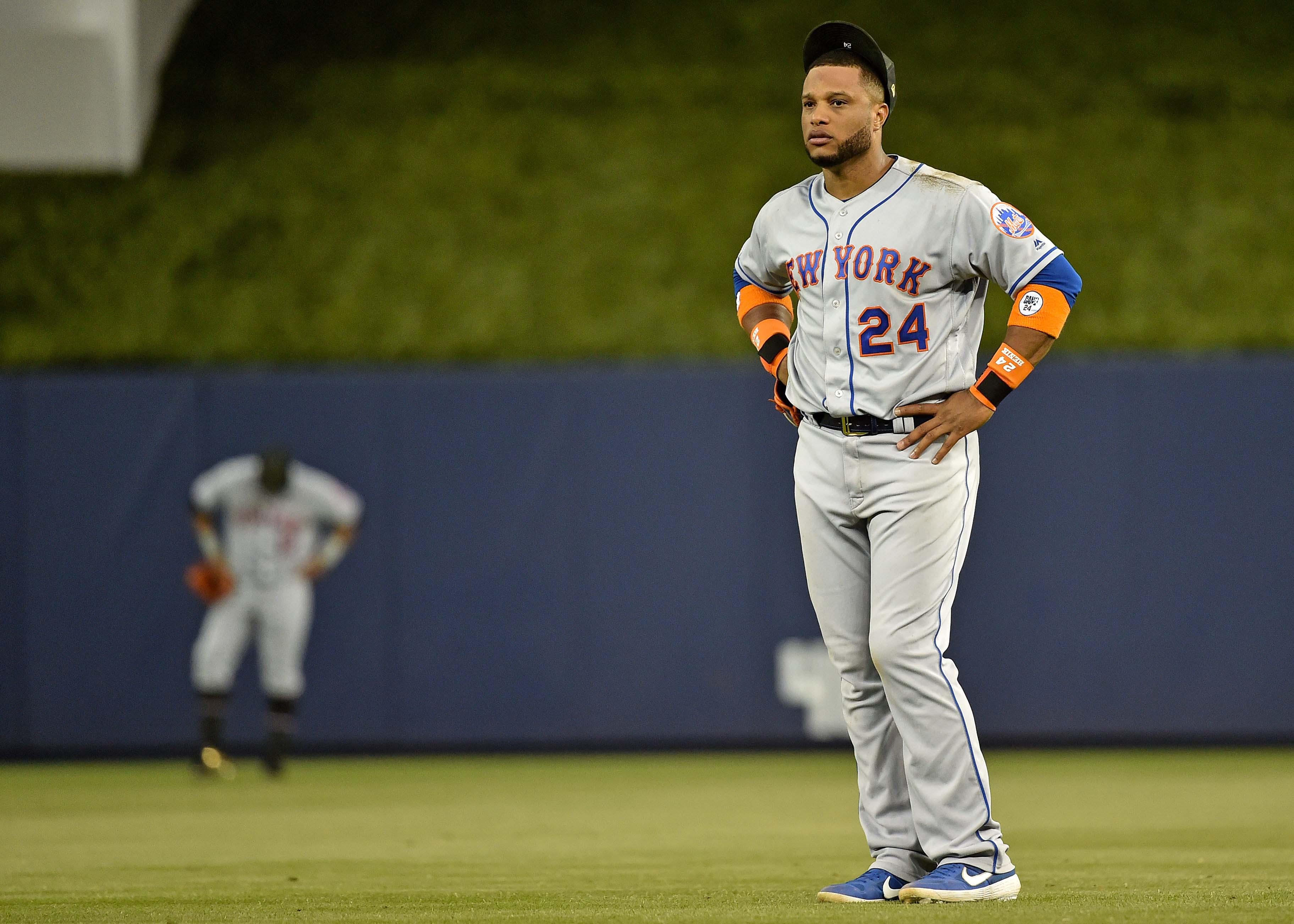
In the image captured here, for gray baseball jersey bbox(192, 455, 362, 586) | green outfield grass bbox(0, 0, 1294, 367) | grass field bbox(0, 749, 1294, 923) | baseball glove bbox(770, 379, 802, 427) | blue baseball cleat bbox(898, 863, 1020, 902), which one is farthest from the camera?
green outfield grass bbox(0, 0, 1294, 367)

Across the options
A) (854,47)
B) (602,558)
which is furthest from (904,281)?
(602,558)

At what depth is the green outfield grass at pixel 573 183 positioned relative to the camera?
11805mm

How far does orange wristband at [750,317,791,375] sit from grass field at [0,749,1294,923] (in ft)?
4.31

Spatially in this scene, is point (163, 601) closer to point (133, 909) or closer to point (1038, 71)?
point (133, 909)

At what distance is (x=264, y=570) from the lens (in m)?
10.0

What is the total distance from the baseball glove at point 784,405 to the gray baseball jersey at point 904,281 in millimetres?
117

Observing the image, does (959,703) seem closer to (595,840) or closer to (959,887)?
(959,887)

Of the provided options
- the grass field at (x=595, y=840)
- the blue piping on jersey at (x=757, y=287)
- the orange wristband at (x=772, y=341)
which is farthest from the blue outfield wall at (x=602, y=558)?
the orange wristband at (x=772, y=341)

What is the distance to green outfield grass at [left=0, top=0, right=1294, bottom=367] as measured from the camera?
11.8m

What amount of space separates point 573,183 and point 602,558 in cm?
325

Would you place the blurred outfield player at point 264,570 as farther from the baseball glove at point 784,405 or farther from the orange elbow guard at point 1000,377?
the orange elbow guard at point 1000,377

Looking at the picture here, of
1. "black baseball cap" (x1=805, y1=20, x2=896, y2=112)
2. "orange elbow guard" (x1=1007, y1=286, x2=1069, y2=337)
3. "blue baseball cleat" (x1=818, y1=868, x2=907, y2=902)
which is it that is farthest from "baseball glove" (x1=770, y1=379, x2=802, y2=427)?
"blue baseball cleat" (x1=818, y1=868, x2=907, y2=902)

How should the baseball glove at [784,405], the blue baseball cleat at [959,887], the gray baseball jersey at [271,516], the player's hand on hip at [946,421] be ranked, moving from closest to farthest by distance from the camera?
the blue baseball cleat at [959,887], the player's hand on hip at [946,421], the baseball glove at [784,405], the gray baseball jersey at [271,516]

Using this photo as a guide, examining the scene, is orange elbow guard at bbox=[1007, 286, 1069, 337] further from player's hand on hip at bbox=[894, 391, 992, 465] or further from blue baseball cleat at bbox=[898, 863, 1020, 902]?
blue baseball cleat at bbox=[898, 863, 1020, 902]
